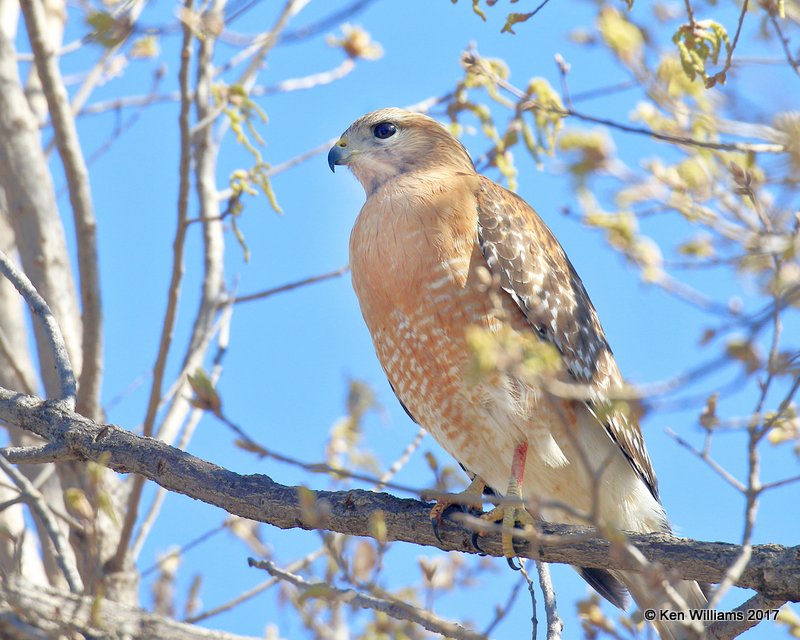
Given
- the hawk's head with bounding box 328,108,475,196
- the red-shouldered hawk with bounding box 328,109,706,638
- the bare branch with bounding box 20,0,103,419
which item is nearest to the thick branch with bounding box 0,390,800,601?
the red-shouldered hawk with bounding box 328,109,706,638

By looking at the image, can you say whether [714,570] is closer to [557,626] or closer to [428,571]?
[557,626]

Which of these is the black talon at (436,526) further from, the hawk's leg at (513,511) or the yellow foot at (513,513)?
the hawk's leg at (513,511)

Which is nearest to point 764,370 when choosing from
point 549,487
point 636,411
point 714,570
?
point 636,411

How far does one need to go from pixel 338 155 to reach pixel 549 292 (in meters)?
1.62

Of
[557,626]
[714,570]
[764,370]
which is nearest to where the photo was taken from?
[764,370]

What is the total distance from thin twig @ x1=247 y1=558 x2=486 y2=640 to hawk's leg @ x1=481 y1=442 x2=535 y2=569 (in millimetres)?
1005

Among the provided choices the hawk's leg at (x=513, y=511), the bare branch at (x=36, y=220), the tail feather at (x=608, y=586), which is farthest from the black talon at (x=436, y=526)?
the bare branch at (x=36, y=220)

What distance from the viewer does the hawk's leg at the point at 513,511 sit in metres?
4.61

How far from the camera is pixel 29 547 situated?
6.36 meters

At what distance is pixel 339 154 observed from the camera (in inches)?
249

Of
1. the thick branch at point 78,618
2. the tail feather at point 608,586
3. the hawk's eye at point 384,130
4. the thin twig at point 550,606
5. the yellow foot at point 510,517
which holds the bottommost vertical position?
the thick branch at point 78,618

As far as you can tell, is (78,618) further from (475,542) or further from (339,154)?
(339,154)

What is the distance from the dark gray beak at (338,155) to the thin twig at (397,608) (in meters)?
3.12

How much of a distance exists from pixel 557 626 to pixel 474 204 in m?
2.28
